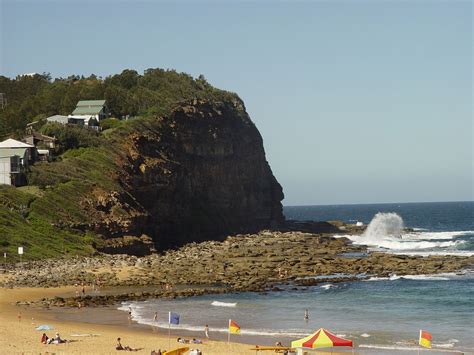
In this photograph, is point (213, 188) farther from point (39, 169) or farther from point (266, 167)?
point (39, 169)

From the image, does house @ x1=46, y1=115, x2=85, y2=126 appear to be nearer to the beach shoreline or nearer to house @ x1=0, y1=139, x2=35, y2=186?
house @ x1=0, y1=139, x2=35, y2=186

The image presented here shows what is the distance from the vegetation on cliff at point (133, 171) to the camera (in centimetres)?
7781

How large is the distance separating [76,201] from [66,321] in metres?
39.1

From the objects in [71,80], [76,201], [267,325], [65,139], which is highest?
[71,80]

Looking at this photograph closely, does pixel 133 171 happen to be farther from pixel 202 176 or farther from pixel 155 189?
pixel 202 176

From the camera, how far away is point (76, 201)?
270 ft

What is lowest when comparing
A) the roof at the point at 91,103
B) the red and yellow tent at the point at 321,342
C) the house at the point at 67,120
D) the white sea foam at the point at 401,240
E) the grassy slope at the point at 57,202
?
the red and yellow tent at the point at 321,342

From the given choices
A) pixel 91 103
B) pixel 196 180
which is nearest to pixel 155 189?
pixel 196 180

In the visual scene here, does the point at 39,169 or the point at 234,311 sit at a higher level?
the point at 39,169

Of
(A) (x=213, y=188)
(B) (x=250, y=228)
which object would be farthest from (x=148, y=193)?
(B) (x=250, y=228)

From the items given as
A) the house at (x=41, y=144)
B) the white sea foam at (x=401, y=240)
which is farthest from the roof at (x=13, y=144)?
the white sea foam at (x=401, y=240)

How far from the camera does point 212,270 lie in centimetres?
6894

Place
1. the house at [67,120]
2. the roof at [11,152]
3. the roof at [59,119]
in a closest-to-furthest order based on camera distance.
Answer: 1. the roof at [11,152]
2. the house at [67,120]
3. the roof at [59,119]

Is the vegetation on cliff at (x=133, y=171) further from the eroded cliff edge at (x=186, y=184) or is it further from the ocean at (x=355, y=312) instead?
the ocean at (x=355, y=312)
